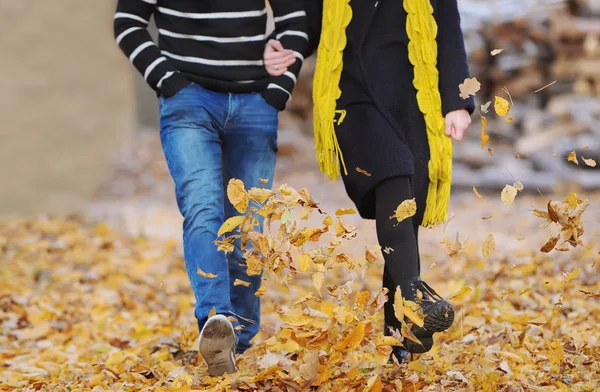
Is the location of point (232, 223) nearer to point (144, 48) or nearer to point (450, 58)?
point (144, 48)

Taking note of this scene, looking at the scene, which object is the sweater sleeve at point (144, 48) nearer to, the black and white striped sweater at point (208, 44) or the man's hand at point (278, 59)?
the black and white striped sweater at point (208, 44)

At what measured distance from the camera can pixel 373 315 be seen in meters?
2.72

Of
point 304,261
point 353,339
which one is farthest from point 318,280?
point 353,339

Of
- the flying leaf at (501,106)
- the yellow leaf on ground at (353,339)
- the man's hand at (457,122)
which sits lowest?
the yellow leaf on ground at (353,339)

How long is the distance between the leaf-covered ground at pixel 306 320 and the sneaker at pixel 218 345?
0.16ft

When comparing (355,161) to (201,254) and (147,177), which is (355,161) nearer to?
(201,254)

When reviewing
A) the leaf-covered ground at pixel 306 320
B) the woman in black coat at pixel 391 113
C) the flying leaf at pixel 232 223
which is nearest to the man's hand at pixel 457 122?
the woman in black coat at pixel 391 113

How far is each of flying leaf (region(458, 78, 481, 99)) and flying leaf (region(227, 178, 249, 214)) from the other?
2.80 ft

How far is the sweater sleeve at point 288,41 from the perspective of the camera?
130 inches

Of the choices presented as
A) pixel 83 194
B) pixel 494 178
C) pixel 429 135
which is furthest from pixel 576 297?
pixel 83 194

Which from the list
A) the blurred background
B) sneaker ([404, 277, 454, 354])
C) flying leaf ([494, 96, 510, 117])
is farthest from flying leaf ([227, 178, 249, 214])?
the blurred background

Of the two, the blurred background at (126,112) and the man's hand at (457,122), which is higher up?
the man's hand at (457,122)

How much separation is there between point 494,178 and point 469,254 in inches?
125

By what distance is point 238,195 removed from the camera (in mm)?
2859
